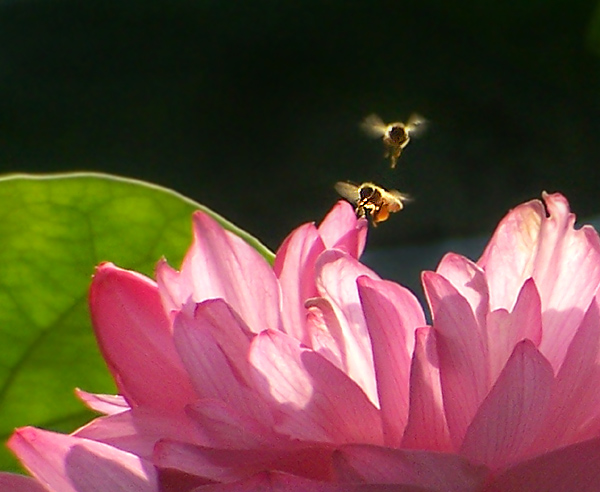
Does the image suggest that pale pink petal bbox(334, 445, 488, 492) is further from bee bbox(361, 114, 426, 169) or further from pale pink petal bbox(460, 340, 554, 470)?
bee bbox(361, 114, 426, 169)

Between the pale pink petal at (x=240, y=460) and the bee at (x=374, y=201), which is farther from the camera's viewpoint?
→ the bee at (x=374, y=201)

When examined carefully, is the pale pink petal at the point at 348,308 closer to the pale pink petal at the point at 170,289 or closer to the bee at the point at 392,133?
the pale pink petal at the point at 170,289

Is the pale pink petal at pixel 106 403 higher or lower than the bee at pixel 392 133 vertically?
lower

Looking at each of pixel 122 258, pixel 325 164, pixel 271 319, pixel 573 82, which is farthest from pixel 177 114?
pixel 271 319

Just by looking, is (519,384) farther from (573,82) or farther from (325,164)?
(573,82)

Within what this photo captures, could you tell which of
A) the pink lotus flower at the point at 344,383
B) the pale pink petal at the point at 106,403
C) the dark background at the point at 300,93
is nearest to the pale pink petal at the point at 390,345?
the pink lotus flower at the point at 344,383

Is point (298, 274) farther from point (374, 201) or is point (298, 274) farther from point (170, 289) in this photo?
point (374, 201)
